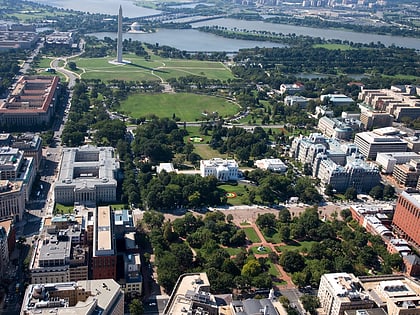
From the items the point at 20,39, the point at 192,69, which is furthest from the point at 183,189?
the point at 20,39

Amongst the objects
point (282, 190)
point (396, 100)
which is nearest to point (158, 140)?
point (282, 190)

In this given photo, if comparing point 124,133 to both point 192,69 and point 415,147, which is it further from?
point 192,69

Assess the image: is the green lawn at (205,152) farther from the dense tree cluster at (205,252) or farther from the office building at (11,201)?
the office building at (11,201)

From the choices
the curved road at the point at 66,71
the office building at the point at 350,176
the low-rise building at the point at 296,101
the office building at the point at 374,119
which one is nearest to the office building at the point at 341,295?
the office building at the point at 350,176

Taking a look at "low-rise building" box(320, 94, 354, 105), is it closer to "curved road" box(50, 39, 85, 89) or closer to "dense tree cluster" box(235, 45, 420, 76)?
"dense tree cluster" box(235, 45, 420, 76)

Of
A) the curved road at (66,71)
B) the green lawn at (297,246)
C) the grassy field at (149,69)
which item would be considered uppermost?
the grassy field at (149,69)

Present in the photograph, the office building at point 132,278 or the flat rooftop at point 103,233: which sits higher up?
the flat rooftop at point 103,233

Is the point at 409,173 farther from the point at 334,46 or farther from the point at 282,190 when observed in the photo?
the point at 334,46
